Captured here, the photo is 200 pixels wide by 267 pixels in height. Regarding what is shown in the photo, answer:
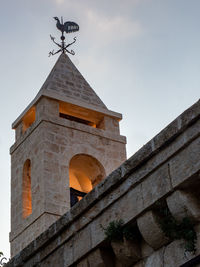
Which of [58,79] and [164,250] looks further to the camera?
[58,79]

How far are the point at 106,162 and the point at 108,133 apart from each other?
905mm

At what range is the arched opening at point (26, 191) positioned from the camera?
1675 centimetres

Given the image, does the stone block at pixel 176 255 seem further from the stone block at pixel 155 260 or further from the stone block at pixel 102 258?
the stone block at pixel 102 258

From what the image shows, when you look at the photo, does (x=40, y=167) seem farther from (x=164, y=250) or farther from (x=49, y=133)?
(x=164, y=250)

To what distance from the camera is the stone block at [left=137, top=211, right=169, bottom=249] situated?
634 centimetres

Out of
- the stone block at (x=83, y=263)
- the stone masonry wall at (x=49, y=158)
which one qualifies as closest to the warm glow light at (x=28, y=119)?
the stone masonry wall at (x=49, y=158)

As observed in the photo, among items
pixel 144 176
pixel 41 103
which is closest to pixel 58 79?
pixel 41 103

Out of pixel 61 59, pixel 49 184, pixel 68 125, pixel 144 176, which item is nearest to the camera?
pixel 144 176

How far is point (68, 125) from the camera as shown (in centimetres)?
1698

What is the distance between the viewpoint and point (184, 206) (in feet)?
20.1

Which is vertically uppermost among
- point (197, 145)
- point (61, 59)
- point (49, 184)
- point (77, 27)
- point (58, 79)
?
point (77, 27)

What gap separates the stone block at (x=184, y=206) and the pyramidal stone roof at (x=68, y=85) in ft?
36.9

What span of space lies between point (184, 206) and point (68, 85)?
12481 mm

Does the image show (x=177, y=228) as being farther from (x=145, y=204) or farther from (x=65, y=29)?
(x=65, y=29)
